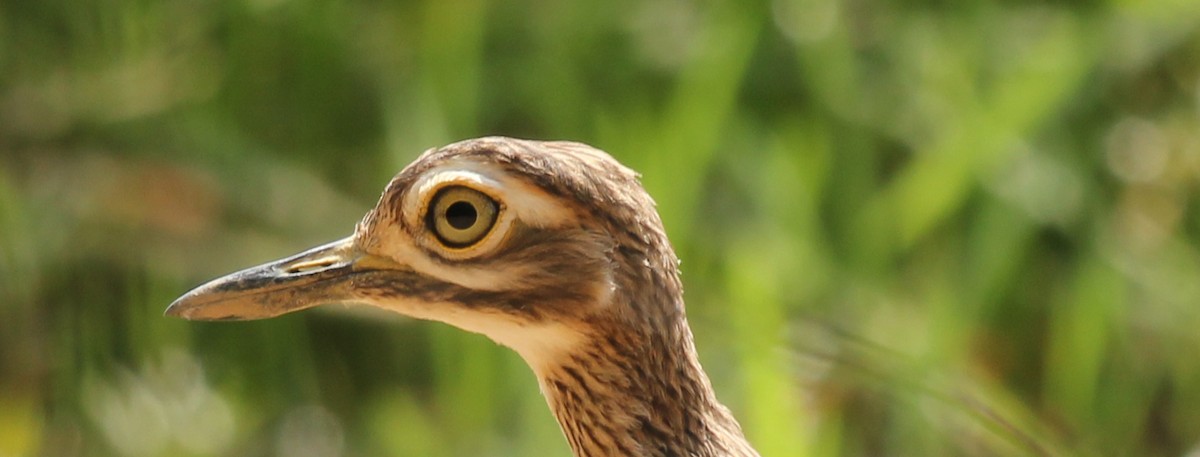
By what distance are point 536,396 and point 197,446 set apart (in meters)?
0.82

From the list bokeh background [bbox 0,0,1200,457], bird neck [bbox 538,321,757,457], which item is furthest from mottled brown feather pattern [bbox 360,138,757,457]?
bokeh background [bbox 0,0,1200,457]

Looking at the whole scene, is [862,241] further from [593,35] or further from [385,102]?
A: [385,102]

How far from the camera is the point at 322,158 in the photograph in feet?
13.1

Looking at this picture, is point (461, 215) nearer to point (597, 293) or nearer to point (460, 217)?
point (460, 217)

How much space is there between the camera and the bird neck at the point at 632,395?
1.78 metres

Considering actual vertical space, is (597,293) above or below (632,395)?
above

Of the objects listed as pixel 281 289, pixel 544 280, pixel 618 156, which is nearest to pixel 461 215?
pixel 544 280

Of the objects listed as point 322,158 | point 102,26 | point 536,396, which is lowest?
point 536,396

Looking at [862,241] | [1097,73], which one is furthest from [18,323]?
[1097,73]

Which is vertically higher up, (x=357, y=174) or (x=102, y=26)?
(x=102, y=26)

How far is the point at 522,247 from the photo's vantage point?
175cm

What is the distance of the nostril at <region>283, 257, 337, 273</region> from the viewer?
6.02ft

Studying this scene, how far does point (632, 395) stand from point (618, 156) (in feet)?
5.52

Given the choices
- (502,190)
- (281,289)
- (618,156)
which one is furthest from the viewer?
(618,156)
